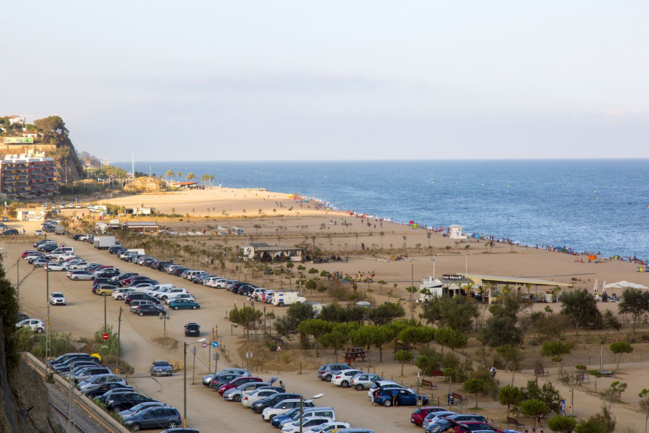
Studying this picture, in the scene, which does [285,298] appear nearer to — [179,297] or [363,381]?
[179,297]

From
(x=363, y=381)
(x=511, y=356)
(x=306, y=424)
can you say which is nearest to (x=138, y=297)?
(x=363, y=381)

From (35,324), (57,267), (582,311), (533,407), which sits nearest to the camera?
(533,407)

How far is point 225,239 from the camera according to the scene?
7212 cm

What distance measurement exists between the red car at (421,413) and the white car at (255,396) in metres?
5.20

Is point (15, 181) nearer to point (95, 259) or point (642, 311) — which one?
point (95, 259)

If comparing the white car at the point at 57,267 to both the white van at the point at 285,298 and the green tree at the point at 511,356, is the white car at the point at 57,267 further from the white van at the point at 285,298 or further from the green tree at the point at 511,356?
the green tree at the point at 511,356

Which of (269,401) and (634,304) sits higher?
(634,304)

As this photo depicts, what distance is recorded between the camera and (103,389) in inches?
882

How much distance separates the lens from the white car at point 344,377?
2602cm

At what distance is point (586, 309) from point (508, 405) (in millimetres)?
16711

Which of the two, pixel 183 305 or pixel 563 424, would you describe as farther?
pixel 183 305

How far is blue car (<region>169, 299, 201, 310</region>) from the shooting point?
40125 millimetres

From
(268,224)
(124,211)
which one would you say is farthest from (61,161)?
(268,224)

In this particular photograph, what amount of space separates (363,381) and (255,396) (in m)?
4.87
